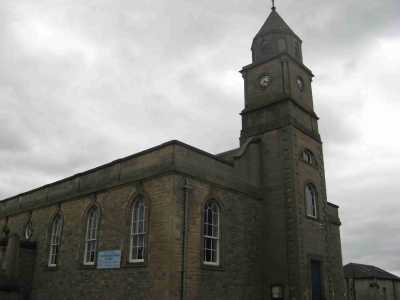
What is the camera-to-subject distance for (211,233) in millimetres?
17297

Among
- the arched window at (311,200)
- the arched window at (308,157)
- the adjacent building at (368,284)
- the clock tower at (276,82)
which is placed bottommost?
the adjacent building at (368,284)

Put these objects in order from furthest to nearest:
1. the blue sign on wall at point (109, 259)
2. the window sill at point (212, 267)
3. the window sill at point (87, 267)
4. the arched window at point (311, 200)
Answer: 1. the arched window at point (311, 200)
2. the window sill at point (87, 267)
3. the blue sign on wall at point (109, 259)
4. the window sill at point (212, 267)

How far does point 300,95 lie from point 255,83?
2.68 meters

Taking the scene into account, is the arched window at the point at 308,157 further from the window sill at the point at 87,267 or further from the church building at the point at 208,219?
the window sill at the point at 87,267

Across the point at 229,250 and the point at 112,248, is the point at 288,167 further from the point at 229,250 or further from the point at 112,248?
the point at 112,248

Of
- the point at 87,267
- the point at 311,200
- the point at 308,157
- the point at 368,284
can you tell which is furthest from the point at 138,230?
the point at 368,284

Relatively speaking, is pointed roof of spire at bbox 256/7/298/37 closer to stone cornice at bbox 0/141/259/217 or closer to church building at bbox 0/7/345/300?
church building at bbox 0/7/345/300

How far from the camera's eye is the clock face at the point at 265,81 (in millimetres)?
22841

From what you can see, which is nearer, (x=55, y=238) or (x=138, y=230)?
(x=138, y=230)

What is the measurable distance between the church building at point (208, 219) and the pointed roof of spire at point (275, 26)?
0.09 metres

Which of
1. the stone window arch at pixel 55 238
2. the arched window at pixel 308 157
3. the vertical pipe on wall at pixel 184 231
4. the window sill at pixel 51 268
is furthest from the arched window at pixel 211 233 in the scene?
the stone window arch at pixel 55 238

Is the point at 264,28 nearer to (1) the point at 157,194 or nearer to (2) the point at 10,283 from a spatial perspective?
(1) the point at 157,194

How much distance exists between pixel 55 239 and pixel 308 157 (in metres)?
14.9

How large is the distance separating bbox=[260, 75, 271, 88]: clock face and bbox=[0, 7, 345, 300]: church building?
0.08 m
